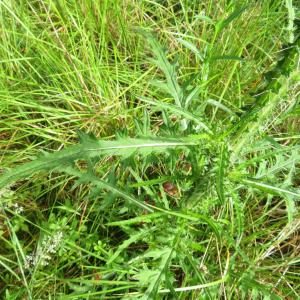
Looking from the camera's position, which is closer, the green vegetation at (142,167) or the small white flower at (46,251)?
the green vegetation at (142,167)

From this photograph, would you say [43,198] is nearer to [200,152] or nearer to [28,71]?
[28,71]

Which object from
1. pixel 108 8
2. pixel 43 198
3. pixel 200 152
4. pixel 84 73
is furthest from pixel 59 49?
pixel 200 152

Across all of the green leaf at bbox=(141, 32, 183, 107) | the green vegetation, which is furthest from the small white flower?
the green leaf at bbox=(141, 32, 183, 107)

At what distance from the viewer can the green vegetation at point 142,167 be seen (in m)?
1.29

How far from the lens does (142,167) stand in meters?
1.25

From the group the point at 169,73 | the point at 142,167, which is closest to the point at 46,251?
the point at 142,167

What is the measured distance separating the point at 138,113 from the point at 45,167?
994 mm

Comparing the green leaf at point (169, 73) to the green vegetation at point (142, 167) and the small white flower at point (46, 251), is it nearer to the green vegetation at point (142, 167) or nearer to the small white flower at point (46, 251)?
the green vegetation at point (142, 167)

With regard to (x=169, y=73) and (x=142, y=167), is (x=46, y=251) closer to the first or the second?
(x=142, y=167)

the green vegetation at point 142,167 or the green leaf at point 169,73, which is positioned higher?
the green leaf at point 169,73

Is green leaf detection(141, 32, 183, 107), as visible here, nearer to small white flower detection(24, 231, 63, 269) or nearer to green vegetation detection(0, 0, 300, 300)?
green vegetation detection(0, 0, 300, 300)

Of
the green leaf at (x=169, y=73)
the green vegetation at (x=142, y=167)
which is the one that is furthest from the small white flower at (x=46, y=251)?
the green leaf at (x=169, y=73)

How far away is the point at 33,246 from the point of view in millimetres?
1814

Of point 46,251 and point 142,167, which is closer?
point 142,167
